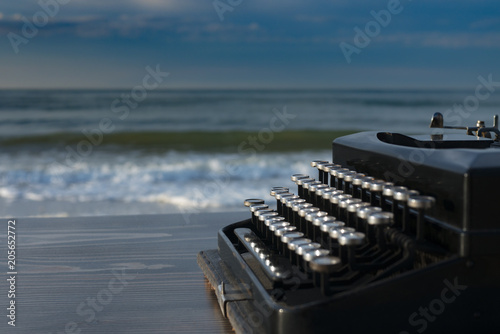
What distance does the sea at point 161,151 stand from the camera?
559cm

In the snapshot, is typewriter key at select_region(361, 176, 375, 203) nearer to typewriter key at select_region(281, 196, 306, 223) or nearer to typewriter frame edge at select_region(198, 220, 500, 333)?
typewriter key at select_region(281, 196, 306, 223)

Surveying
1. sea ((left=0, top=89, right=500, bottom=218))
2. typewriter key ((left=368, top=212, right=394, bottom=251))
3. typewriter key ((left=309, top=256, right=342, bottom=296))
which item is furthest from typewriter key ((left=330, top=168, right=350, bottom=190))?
sea ((left=0, top=89, right=500, bottom=218))

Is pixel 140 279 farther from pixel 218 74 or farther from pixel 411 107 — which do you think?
pixel 411 107

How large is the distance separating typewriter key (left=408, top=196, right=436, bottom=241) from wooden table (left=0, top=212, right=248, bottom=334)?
1.21 ft

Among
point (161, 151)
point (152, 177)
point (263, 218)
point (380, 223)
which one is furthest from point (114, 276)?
point (161, 151)

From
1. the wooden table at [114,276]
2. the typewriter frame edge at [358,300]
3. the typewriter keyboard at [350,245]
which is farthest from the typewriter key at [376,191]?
the wooden table at [114,276]

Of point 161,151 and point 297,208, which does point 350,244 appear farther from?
point 161,151

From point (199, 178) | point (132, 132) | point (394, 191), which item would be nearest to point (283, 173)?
point (199, 178)

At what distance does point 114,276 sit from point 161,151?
700 cm

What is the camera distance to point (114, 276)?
1.35 m

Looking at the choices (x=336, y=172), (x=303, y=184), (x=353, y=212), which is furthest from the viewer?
(x=303, y=184)

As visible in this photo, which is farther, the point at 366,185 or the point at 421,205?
the point at 366,185

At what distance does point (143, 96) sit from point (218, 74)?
240cm

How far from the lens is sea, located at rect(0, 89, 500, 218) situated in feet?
18.4
